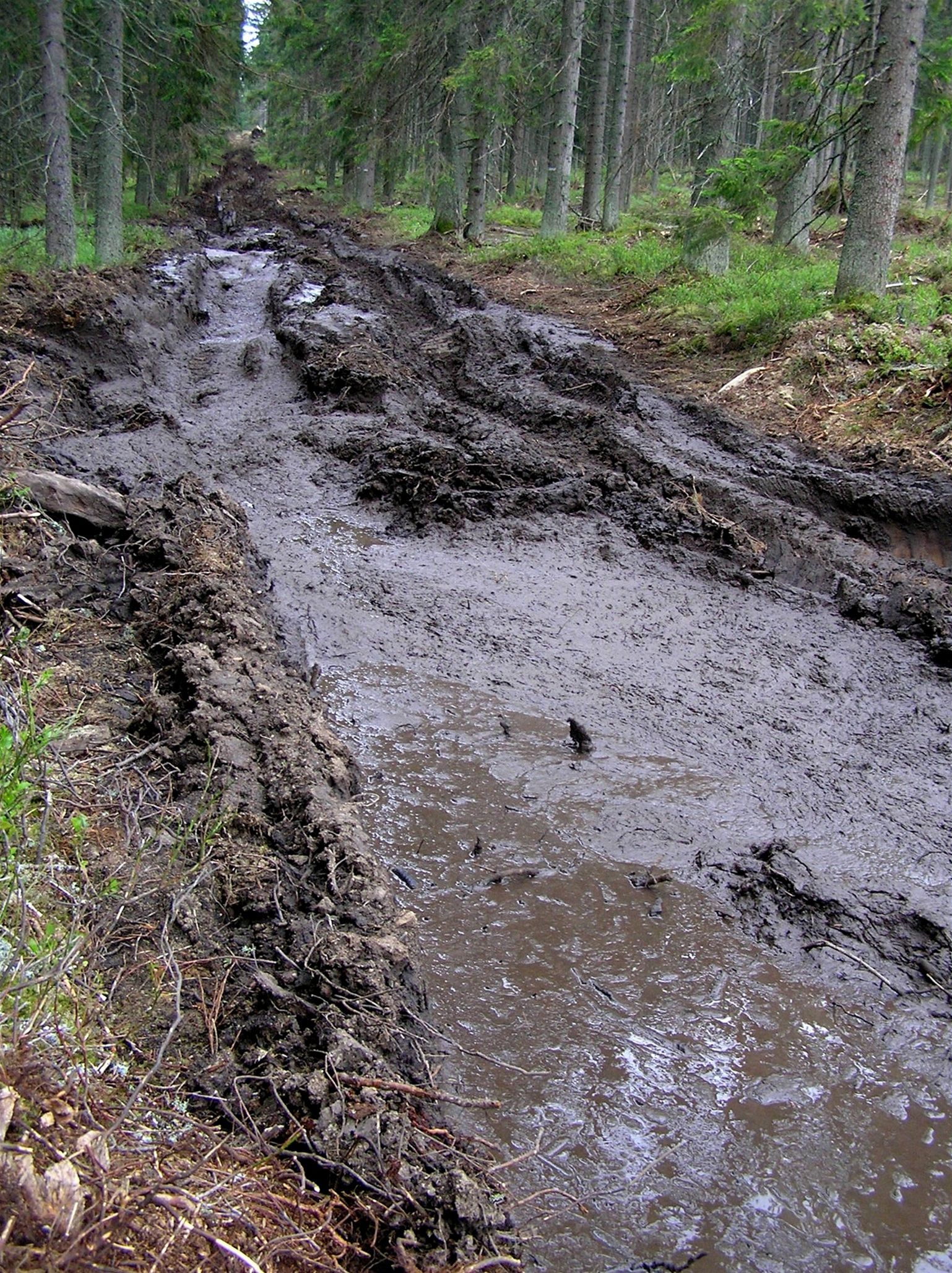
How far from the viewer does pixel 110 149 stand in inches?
711

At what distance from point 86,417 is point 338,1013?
8.93 metres

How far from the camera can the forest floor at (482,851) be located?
228 cm

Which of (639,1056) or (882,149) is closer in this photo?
(639,1056)

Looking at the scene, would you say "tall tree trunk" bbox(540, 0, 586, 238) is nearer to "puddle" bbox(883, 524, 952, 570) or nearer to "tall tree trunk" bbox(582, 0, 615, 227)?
"tall tree trunk" bbox(582, 0, 615, 227)

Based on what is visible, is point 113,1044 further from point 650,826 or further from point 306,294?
point 306,294

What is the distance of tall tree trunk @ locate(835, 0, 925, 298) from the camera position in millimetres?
9977

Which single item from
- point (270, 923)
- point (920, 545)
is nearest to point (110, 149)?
point (920, 545)

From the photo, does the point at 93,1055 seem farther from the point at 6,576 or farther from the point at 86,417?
the point at 86,417

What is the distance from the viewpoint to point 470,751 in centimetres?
501

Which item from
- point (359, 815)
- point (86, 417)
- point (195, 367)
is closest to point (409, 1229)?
point (359, 815)

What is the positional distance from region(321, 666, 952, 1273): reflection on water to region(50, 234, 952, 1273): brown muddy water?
0.4 inches

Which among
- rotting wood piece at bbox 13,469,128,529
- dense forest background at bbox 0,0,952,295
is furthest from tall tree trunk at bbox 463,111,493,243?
rotting wood piece at bbox 13,469,128,529

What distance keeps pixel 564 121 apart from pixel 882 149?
10.5 m

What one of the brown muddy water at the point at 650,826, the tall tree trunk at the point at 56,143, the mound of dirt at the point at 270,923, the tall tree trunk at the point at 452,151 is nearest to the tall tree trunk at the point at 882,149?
the brown muddy water at the point at 650,826
